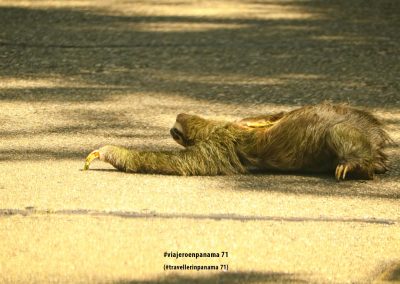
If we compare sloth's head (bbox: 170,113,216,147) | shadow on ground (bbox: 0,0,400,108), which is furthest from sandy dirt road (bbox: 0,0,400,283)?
sloth's head (bbox: 170,113,216,147)

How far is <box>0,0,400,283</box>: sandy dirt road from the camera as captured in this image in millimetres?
4285

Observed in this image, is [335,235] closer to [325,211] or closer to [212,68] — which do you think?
[325,211]

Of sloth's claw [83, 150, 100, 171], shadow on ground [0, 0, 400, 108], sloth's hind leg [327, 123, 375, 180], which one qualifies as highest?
sloth's hind leg [327, 123, 375, 180]

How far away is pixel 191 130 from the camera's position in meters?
5.93

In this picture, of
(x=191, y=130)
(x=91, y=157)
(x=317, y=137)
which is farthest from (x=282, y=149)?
(x=91, y=157)

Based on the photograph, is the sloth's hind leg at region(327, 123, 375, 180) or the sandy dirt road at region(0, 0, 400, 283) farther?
the sloth's hind leg at region(327, 123, 375, 180)

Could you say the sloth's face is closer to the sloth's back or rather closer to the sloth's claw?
the sloth's back

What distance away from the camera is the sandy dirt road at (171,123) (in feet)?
14.1

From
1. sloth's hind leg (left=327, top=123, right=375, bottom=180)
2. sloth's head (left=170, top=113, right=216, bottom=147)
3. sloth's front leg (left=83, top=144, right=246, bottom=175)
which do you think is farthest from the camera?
sloth's head (left=170, top=113, right=216, bottom=147)

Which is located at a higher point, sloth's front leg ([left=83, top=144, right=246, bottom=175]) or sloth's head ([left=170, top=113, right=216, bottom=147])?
sloth's head ([left=170, top=113, right=216, bottom=147])

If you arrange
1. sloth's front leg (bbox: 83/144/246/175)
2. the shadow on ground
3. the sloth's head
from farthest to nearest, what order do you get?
the shadow on ground → the sloth's head → sloth's front leg (bbox: 83/144/246/175)

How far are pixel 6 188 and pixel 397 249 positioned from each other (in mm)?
2259

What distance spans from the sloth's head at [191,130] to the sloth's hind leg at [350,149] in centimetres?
77

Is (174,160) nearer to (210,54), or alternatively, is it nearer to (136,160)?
(136,160)
